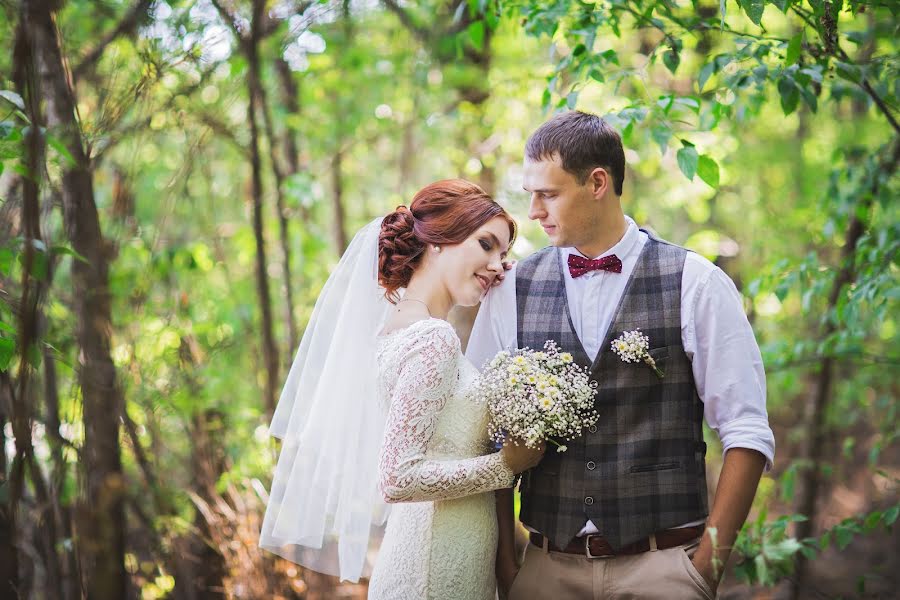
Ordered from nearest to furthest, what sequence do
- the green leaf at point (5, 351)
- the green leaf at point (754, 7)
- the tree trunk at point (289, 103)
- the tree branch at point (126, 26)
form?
1. the green leaf at point (5, 351)
2. the green leaf at point (754, 7)
3. the tree branch at point (126, 26)
4. the tree trunk at point (289, 103)

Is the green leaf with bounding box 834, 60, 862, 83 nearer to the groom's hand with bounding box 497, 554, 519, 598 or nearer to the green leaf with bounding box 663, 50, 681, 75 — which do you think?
the green leaf with bounding box 663, 50, 681, 75

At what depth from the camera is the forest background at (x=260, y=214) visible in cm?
262

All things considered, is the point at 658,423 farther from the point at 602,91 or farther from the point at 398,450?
the point at 602,91

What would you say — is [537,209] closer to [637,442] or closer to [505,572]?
[637,442]

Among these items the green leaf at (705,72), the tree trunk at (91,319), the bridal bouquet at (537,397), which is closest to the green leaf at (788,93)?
the green leaf at (705,72)

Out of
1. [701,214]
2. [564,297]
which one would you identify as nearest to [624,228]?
[564,297]

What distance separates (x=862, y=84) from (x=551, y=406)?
1765 mm

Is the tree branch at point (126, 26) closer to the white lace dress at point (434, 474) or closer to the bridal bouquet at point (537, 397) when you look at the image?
the white lace dress at point (434, 474)

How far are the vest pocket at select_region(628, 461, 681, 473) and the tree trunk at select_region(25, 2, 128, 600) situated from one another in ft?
5.88

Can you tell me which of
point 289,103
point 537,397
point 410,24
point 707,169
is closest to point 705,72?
point 707,169

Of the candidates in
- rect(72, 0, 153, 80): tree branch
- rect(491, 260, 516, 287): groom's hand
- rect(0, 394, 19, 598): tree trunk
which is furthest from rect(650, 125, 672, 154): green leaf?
rect(0, 394, 19, 598): tree trunk

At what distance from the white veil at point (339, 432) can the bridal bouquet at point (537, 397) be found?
1.40 feet

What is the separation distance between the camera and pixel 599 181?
8.02 ft

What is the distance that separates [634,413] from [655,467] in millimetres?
173
